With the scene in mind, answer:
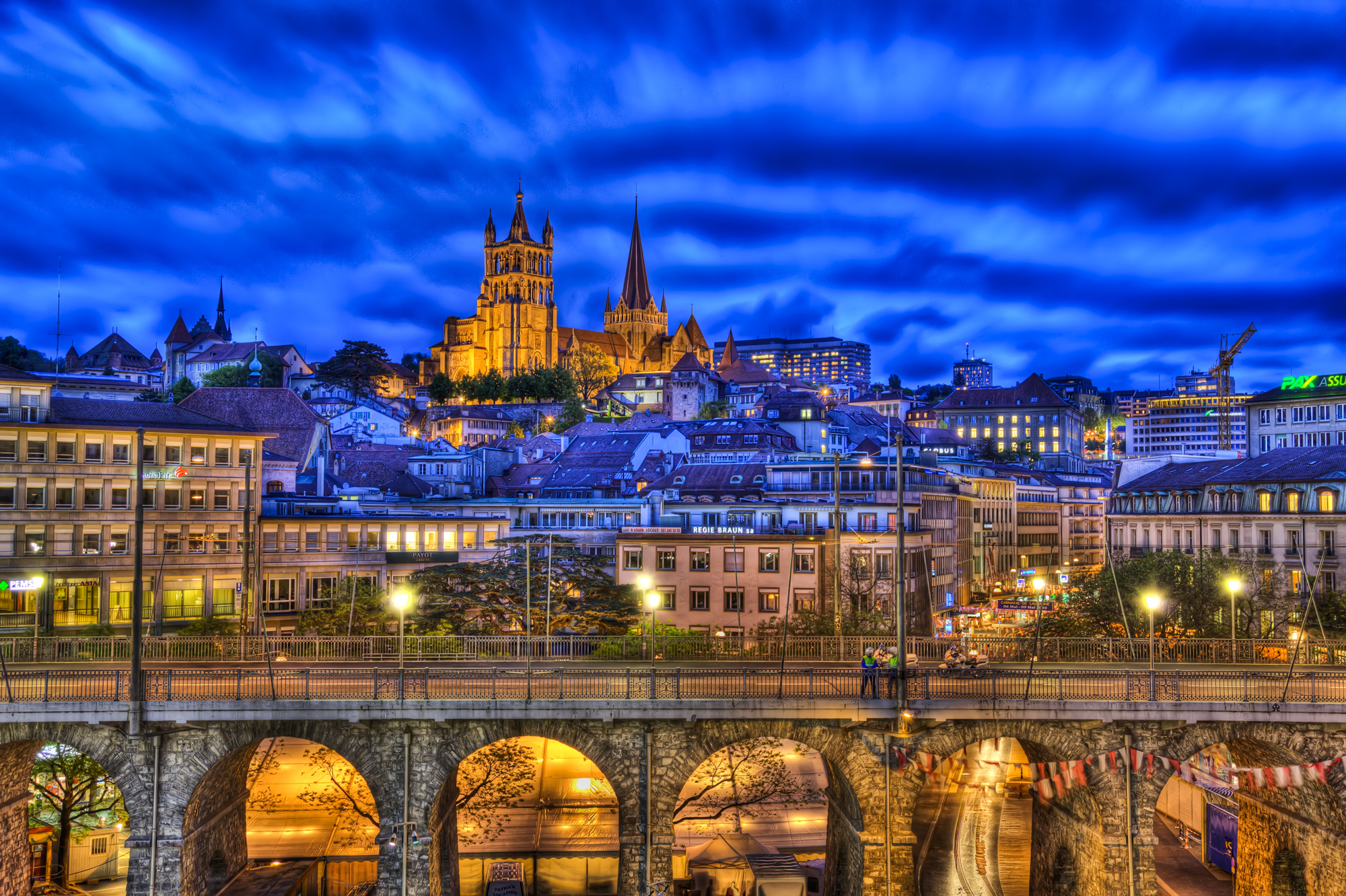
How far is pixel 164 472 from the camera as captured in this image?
2611 inches

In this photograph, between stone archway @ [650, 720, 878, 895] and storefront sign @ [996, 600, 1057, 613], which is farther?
storefront sign @ [996, 600, 1057, 613]

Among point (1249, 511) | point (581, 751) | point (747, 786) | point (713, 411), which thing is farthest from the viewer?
point (713, 411)

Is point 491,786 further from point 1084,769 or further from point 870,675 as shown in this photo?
point 1084,769

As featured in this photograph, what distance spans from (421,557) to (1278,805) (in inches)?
2260

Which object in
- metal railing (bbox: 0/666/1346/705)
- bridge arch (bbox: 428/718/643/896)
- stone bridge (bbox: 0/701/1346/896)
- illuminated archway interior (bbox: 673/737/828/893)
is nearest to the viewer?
stone bridge (bbox: 0/701/1346/896)

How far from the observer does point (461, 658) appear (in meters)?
39.3

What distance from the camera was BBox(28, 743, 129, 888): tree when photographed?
4028cm

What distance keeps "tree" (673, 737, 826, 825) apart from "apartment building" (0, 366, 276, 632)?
31.4 m

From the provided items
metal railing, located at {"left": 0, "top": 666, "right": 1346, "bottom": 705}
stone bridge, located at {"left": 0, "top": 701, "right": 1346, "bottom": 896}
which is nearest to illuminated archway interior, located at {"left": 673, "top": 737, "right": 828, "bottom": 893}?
stone bridge, located at {"left": 0, "top": 701, "right": 1346, "bottom": 896}

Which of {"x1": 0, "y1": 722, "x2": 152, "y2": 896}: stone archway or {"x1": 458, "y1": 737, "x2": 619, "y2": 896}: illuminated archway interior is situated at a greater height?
{"x1": 0, "y1": 722, "x2": 152, "y2": 896}: stone archway

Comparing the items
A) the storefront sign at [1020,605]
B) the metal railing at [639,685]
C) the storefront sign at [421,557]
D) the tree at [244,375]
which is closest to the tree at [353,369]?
the tree at [244,375]

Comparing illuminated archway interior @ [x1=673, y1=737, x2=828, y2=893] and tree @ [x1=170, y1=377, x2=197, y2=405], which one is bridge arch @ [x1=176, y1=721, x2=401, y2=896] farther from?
tree @ [x1=170, y1=377, x2=197, y2=405]

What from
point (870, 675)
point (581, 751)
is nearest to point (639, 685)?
point (581, 751)

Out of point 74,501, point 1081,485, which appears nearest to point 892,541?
point 74,501
